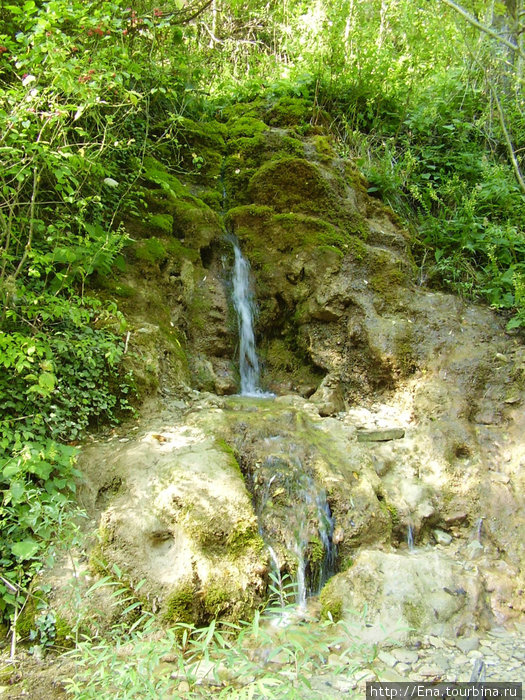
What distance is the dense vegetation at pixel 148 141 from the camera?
338 cm

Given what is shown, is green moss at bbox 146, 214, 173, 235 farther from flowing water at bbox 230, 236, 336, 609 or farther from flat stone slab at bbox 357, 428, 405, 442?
flat stone slab at bbox 357, 428, 405, 442

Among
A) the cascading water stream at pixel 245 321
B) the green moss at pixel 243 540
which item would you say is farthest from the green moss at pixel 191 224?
the green moss at pixel 243 540

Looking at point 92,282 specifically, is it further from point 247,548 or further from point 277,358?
point 247,548

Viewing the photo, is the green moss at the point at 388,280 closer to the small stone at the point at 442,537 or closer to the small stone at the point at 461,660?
the small stone at the point at 442,537

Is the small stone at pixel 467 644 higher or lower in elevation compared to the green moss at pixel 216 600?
lower

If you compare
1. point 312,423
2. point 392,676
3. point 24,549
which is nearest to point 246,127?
point 312,423

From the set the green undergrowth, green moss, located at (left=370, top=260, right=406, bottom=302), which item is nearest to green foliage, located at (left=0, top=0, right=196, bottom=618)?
the green undergrowth

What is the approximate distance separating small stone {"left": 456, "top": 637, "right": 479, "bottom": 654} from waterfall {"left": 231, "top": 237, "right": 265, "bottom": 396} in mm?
3334

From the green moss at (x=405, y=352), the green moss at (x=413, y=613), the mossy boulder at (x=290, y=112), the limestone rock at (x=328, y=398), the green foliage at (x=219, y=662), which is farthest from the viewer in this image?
the mossy boulder at (x=290, y=112)

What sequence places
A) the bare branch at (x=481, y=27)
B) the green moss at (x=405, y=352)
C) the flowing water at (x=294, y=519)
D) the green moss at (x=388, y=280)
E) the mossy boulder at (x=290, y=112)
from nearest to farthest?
1. the bare branch at (x=481, y=27)
2. the flowing water at (x=294, y=519)
3. the green moss at (x=405, y=352)
4. the green moss at (x=388, y=280)
5. the mossy boulder at (x=290, y=112)

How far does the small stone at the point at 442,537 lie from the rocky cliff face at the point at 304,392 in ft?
0.05

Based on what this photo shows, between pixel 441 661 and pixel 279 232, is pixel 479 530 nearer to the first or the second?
pixel 441 661

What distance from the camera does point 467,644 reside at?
312 cm

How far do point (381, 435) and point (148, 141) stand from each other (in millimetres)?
4687
